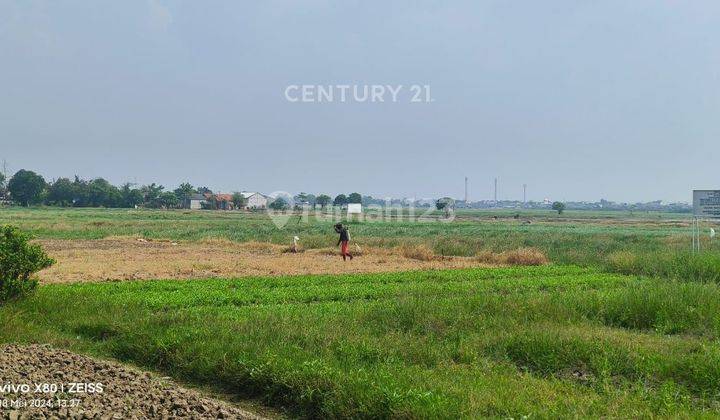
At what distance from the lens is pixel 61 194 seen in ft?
403

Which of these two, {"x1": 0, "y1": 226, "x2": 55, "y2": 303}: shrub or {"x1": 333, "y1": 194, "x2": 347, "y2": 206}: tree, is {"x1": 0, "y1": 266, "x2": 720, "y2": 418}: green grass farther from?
{"x1": 333, "y1": 194, "x2": 347, "y2": 206}: tree

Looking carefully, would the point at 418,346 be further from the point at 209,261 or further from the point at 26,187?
the point at 26,187

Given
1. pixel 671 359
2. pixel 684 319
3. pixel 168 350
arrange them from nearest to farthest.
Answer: pixel 671 359 → pixel 168 350 → pixel 684 319

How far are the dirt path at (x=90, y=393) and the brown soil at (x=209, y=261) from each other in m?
11.8

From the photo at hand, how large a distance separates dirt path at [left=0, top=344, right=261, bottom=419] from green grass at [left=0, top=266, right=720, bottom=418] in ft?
3.12

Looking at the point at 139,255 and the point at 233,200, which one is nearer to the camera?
the point at 139,255

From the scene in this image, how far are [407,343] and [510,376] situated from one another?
1932 mm

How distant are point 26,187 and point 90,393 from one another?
12300cm

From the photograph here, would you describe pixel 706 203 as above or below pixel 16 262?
above

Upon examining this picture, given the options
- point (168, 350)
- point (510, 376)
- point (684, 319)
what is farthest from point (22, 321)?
point (684, 319)

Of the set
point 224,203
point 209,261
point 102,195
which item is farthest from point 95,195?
point 209,261

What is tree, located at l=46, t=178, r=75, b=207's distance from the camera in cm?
12262

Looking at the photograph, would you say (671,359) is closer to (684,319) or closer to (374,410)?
(684,319)

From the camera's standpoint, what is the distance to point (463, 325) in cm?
1074
